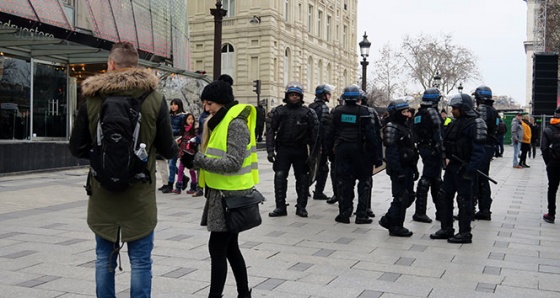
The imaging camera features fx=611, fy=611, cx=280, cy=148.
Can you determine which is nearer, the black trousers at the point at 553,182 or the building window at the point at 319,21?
the black trousers at the point at 553,182

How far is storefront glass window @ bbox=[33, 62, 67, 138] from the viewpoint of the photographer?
18.0 m

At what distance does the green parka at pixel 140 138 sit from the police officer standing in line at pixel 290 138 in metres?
5.17

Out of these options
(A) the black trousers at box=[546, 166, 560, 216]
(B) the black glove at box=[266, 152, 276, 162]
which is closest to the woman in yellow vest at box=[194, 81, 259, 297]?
(B) the black glove at box=[266, 152, 276, 162]

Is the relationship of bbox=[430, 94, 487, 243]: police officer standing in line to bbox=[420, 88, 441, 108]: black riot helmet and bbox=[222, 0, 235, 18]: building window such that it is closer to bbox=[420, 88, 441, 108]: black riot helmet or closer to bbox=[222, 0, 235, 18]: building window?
bbox=[420, 88, 441, 108]: black riot helmet

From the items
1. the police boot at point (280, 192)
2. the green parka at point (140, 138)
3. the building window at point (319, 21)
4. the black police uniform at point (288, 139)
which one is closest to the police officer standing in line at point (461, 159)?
the black police uniform at point (288, 139)

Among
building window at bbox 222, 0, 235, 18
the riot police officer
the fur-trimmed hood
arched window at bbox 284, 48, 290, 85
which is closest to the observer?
the fur-trimmed hood

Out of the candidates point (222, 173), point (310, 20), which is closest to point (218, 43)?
point (222, 173)

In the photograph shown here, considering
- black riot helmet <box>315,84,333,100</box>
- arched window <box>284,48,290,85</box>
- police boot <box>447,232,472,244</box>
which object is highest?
arched window <box>284,48,290,85</box>

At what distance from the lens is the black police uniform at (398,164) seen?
7426 millimetres

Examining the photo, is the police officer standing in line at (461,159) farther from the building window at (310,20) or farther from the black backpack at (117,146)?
the building window at (310,20)

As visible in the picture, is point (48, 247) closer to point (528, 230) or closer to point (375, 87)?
point (528, 230)

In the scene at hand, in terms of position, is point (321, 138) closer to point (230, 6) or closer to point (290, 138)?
point (290, 138)

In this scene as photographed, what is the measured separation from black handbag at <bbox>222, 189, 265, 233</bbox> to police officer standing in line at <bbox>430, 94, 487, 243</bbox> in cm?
364

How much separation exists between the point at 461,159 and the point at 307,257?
2259mm
